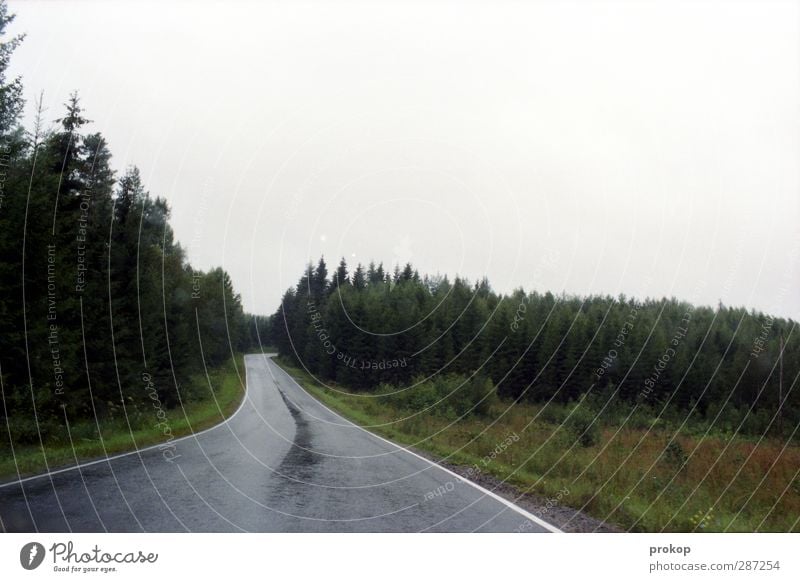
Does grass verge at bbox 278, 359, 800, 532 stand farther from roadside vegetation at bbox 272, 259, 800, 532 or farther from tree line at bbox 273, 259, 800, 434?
tree line at bbox 273, 259, 800, 434

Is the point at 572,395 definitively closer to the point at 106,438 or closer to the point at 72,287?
the point at 106,438

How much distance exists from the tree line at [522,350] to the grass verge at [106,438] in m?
10.6

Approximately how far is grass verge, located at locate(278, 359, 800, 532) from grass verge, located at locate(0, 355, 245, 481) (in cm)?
798

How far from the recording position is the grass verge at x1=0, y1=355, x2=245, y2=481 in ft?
33.0

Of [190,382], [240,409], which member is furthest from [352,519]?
[190,382]

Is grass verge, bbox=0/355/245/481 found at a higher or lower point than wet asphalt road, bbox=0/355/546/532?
lower

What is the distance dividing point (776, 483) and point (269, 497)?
9.69m

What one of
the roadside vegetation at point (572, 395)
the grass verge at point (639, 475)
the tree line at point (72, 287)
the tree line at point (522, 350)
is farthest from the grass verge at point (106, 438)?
the tree line at point (522, 350)

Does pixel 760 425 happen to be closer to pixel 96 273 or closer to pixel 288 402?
pixel 288 402

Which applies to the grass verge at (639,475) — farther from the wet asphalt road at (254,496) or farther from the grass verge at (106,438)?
the grass verge at (106,438)

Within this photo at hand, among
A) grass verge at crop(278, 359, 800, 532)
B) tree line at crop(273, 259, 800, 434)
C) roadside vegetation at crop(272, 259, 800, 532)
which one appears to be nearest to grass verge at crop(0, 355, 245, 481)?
roadside vegetation at crop(272, 259, 800, 532)

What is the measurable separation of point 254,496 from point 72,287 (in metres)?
9.47

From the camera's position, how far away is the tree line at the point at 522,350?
3958cm

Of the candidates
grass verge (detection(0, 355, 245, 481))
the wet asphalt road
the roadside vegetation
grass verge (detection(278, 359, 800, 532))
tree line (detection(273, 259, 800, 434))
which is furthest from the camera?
tree line (detection(273, 259, 800, 434))
